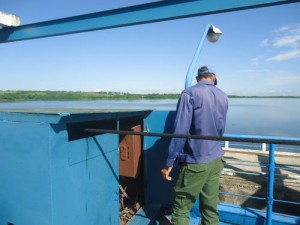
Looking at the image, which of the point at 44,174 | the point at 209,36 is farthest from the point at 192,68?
the point at 44,174

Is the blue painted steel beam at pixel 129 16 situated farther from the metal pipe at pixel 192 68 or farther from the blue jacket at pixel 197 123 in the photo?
the blue jacket at pixel 197 123

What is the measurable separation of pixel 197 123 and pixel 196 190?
0.67 m

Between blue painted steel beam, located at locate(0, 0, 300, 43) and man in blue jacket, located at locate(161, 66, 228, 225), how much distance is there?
1.73 meters

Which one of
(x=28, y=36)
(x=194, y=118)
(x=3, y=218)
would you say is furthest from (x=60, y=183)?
(x=28, y=36)

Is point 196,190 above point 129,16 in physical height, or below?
below

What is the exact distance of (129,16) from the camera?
4.71 meters

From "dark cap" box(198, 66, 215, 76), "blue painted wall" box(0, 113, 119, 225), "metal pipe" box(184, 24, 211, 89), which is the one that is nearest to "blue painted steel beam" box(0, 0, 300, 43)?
"metal pipe" box(184, 24, 211, 89)

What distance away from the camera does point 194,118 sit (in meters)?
2.48

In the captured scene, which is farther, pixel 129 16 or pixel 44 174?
pixel 129 16

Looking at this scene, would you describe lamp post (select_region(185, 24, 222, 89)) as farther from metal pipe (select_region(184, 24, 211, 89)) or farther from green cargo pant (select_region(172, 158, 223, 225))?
green cargo pant (select_region(172, 158, 223, 225))

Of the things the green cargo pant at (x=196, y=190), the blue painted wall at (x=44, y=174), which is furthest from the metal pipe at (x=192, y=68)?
the blue painted wall at (x=44, y=174)

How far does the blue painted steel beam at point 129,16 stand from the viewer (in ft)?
12.6

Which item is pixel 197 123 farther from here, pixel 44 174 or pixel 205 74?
pixel 44 174

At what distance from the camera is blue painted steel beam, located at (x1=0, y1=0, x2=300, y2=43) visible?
12.6 feet
